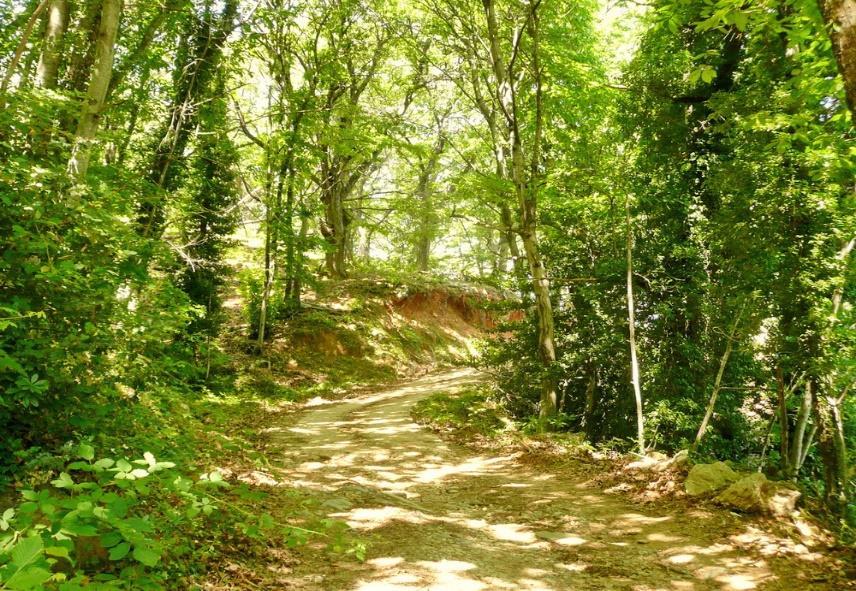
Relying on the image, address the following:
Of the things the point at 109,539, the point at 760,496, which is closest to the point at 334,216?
the point at 760,496

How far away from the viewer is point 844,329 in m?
6.11

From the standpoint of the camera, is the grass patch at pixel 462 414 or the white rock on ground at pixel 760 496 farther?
the grass patch at pixel 462 414

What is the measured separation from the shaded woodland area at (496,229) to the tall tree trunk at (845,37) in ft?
0.07

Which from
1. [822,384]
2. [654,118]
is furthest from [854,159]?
[654,118]

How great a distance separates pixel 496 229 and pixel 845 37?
8.56 m

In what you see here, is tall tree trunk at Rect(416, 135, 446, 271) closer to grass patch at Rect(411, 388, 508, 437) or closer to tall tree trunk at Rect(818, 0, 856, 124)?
grass patch at Rect(411, 388, 508, 437)

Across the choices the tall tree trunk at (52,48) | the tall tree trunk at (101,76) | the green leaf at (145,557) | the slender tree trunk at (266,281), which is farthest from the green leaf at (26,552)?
the slender tree trunk at (266,281)

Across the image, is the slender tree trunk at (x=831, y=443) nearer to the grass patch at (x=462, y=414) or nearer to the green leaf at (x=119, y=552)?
the grass patch at (x=462, y=414)

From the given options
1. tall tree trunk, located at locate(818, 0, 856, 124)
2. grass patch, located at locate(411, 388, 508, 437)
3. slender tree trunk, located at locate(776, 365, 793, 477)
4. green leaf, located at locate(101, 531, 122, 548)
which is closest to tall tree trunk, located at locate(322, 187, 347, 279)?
grass patch, located at locate(411, 388, 508, 437)

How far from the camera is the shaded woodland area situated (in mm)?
3504

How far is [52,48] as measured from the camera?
6605 millimetres

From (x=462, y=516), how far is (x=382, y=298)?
17.8 meters

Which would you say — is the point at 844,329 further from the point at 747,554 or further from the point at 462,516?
the point at 462,516

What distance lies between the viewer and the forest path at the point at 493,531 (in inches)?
173
